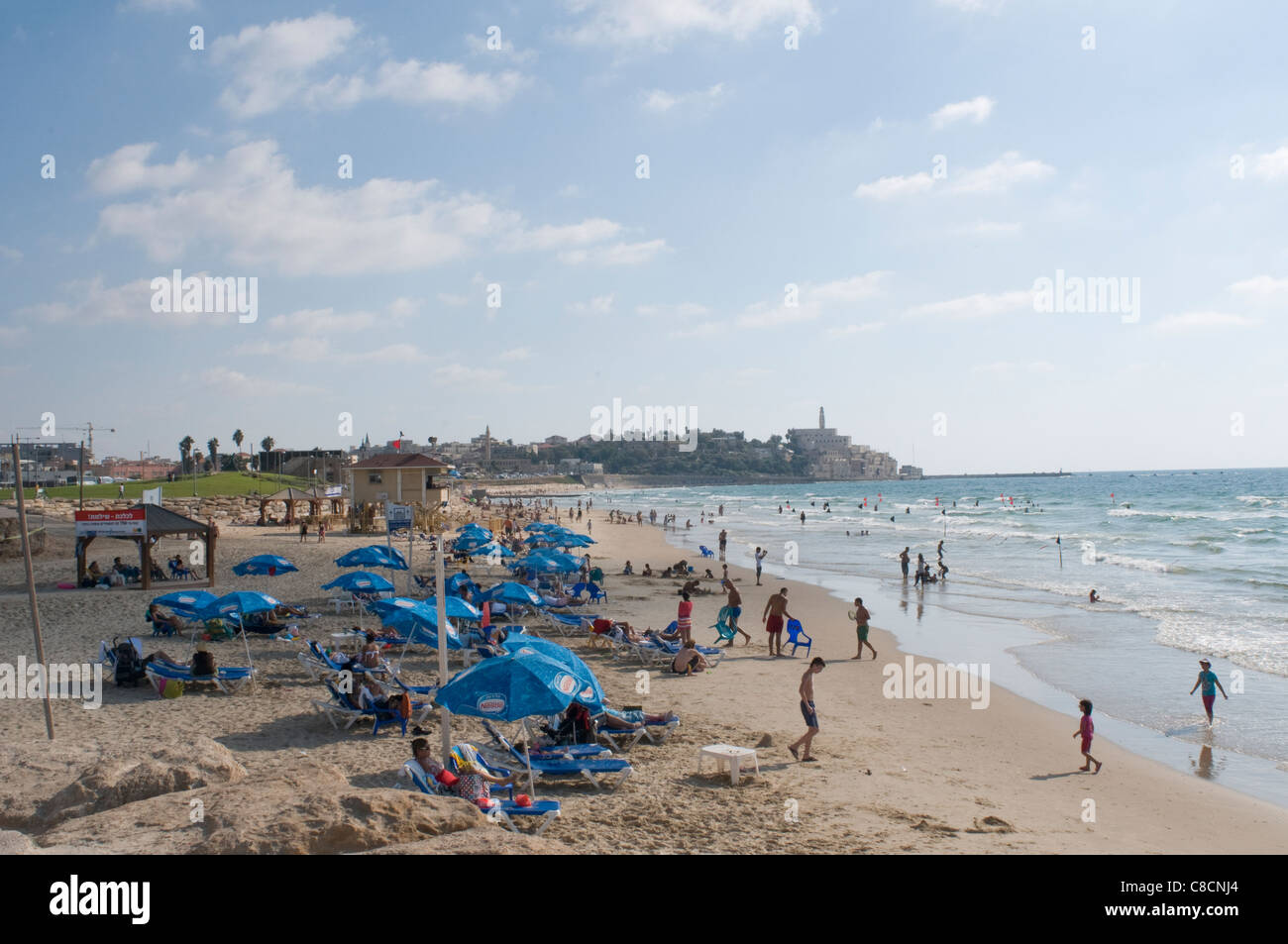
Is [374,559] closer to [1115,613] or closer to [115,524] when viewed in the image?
[115,524]

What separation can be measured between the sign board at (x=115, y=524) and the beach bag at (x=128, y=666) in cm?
947

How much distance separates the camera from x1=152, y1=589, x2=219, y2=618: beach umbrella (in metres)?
13.3

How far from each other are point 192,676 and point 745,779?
7.76 metres

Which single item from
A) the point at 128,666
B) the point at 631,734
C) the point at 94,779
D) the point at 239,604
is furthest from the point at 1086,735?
the point at 128,666

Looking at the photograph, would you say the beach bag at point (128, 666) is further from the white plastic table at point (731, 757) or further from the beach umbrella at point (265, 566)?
the white plastic table at point (731, 757)

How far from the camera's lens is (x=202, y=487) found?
6028 cm

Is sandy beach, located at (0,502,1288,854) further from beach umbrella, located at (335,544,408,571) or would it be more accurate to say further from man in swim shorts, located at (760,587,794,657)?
beach umbrella, located at (335,544,408,571)

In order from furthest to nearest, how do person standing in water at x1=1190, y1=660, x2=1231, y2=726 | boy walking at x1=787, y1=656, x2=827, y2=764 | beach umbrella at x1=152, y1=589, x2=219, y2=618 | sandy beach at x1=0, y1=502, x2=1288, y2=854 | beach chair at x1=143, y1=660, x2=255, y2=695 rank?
beach umbrella at x1=152, y1=589, x2=219, y2=618 < person standing in water at x1=1190, y1=660, x2=1231, y2=726 < beach chair at x1=143, y1=660, x2=255, y2=695 < boy walking at x1=787, y1=656, x2=827, y2=764 < sandy beach at x1=0, y1=502, x2=1288, y2=854

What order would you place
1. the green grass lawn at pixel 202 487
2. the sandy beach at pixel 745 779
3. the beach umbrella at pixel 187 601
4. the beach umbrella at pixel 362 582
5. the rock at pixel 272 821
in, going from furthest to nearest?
1. the green grass lawn at pixel 202 487
2. the beach umbrella at pixel 362 582
3. the beach umbrella at pixel 187 601
4. the sandy beach at pixel 745 779
5. the rock at pixel 272 821

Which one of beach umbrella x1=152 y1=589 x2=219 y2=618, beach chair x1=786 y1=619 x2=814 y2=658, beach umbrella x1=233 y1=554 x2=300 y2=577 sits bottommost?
beach chair x1=786 y1=619 x2=814 y2=658

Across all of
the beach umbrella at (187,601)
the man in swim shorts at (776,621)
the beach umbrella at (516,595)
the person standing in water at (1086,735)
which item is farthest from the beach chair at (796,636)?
the beach umbrella at (187,601)

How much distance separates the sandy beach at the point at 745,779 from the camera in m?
6.50

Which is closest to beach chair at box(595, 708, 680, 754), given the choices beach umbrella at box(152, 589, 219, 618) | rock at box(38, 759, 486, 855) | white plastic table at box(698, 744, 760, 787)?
white plastic table at box(698, 744, 760, 787)

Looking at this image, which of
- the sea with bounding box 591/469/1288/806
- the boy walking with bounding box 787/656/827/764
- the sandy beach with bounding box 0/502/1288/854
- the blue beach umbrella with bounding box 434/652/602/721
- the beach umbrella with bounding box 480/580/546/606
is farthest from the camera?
the beach umbrella with bounding box 480/580/546/606
